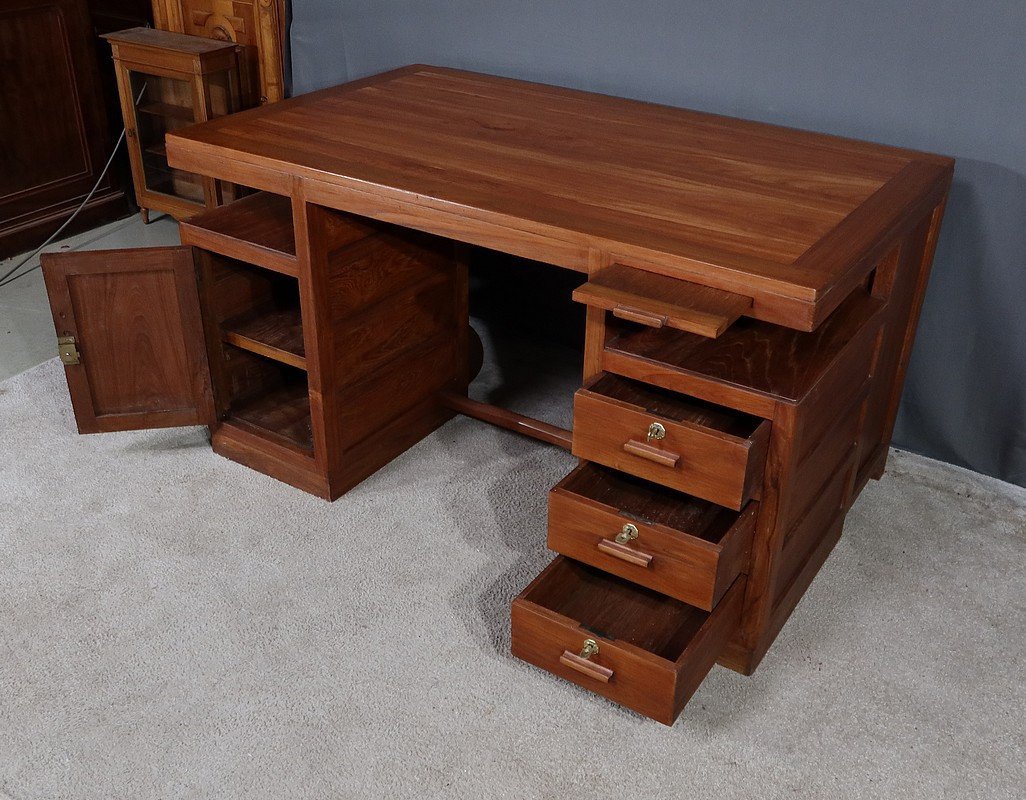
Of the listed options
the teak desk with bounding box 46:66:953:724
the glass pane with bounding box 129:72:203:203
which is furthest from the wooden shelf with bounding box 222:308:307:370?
the glass pane with bounding box 129:72:203:203

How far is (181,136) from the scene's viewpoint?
1906 mm

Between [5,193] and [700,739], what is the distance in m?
2.64

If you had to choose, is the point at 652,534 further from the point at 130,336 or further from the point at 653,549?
the point at 130,336

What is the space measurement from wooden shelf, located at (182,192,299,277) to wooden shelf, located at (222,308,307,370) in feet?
0.55

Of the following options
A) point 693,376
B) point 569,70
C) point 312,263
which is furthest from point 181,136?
point 693,376

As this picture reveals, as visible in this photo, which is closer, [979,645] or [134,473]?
[979,645]

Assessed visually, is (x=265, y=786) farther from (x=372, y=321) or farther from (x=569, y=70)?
→ (x=569, y=70)

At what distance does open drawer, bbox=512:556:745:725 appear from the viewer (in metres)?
1.49

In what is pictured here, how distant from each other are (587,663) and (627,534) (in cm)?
20

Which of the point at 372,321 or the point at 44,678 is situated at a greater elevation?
the point at 372,321

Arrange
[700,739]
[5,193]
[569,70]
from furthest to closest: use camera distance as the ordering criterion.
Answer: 1. [5,193]
2. [569,70]
3. [700,739]

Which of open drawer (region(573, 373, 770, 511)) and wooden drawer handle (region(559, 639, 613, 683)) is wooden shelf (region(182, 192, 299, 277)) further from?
wooden drawer handle (region(559, 639, 613, 683))

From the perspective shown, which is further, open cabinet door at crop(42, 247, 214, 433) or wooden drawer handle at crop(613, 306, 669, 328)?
open cabinet door at crop(42, 247, 214, 433)

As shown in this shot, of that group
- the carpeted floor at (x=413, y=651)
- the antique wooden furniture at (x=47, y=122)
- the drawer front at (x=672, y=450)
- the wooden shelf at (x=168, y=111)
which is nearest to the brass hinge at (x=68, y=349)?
the carpeted floor at (x=413, y=651)
